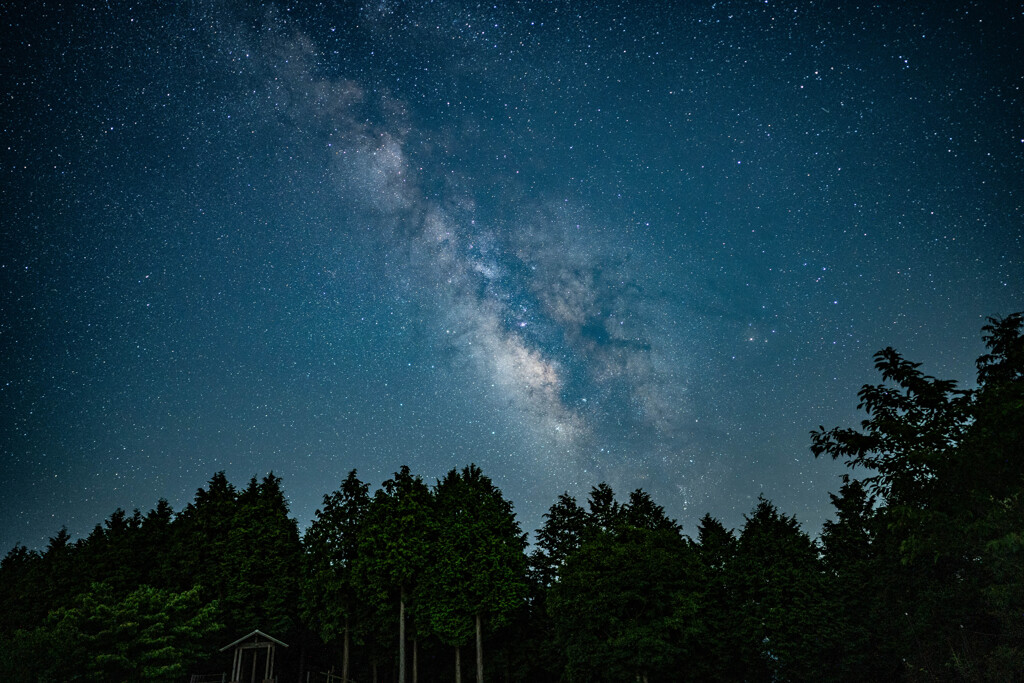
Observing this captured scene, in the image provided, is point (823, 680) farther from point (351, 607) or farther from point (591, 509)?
point (351, 607)

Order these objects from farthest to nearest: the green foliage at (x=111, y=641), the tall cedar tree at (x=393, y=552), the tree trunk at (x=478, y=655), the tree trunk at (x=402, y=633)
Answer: the tall cedar tree at (x=393, y=552) → the tree trunk at (x=478, y=655) → the tree trunk at (x=402, y=633) → the green foliage at (x=111, y=641)

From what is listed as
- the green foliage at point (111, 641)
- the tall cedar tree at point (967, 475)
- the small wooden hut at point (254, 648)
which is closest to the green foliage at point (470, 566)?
the small wooden hut at point (254, 648)

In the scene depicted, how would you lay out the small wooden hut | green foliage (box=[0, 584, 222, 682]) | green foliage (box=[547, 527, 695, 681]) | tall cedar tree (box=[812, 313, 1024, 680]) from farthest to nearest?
the small wooden hut → green foliage (box=[547, 527, 695, 681]) → green foliage (box=[0, 584, 222, 682]) → tall cedar tree (box=[812, 313, 1024, 680])

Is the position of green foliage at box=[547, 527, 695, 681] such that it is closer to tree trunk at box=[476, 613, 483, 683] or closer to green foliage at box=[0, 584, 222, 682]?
tree trunk at box=[476, 613, 483, 683]

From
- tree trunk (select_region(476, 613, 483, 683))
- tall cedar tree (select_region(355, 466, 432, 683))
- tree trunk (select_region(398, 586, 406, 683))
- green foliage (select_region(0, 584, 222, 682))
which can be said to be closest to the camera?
green foliage (select_region(0, 584, 222, 682))

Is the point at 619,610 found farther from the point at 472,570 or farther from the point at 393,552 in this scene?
the point at 393,552

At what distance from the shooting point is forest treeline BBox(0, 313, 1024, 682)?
97.4 feet

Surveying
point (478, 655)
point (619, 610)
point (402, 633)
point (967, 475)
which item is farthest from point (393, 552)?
point (967, 475)

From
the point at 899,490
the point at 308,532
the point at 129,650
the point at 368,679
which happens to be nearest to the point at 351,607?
the point at 308,532

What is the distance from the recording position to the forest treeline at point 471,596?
2969 centimetres

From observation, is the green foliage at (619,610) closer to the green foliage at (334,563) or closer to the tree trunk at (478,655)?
the tree trunk at (478,655)

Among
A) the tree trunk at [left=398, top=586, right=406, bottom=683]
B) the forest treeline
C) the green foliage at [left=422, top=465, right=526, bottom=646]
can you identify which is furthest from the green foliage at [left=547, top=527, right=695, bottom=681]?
the tree trunk at [left=398, top=586, right=406, bottom=683]

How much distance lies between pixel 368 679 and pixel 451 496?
18.7 meters

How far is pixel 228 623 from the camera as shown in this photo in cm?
4078
